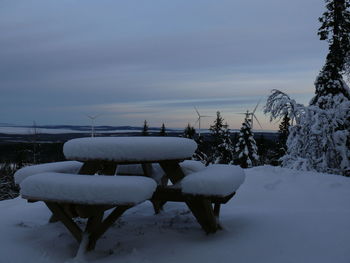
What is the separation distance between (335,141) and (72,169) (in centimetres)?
772

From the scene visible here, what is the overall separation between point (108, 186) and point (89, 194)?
0.63 ft

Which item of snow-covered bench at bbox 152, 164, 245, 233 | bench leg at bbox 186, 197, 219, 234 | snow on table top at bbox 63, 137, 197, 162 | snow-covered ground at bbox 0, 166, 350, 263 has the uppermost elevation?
snow on table top at bbox 63, 137, 197, 162

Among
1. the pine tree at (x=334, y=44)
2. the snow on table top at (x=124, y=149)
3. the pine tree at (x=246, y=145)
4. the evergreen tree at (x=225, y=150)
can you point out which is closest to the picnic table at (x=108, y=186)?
the snow on table top at (x=124, y=149)

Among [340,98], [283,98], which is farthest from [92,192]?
[340,98]

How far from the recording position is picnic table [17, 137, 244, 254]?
11.3ft

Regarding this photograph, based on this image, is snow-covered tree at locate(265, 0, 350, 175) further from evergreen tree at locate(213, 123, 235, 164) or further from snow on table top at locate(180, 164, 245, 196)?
evergreen tree at locate(213, 123, 235, 164)

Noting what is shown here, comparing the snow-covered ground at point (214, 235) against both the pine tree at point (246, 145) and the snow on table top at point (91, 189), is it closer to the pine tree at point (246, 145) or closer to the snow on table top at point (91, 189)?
the snow on table top at point (91, 189)

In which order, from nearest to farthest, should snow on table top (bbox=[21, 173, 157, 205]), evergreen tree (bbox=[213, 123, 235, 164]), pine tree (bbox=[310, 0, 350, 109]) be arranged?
snow on table top (bbox=[21, 173, 157, 205]) → pine tree (bbox=[310, 0, 350, 109]) → evergreen tree (bbox=[213, 123, 235, 164])

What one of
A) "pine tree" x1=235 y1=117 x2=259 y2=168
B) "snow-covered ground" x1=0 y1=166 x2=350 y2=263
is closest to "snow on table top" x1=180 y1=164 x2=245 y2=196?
"snow-covered ground" x1=0 y1=166 x2=350 y2=263

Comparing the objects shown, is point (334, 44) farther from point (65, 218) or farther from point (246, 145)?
point (246, 145)

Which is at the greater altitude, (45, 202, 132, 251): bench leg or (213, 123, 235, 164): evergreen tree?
(45, 202, 132, 251): bench leg

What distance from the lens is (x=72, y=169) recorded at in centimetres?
487

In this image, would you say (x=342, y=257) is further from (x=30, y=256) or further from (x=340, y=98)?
(x=340, y=98)

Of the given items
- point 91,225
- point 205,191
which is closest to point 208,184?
point 205,191
